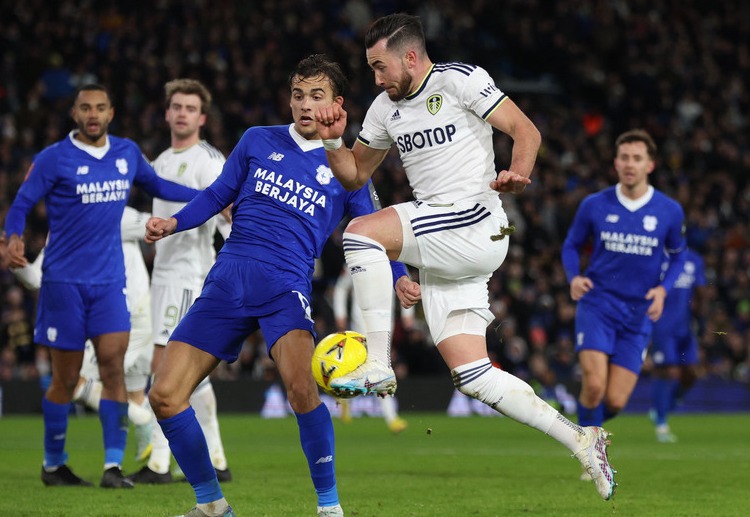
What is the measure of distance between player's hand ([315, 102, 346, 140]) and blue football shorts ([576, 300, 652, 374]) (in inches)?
178

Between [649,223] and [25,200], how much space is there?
4.99 metres

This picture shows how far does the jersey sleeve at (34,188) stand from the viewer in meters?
8.62

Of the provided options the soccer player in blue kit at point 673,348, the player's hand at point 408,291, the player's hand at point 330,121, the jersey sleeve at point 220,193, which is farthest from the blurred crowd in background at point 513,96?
the player's hand at point 330,121

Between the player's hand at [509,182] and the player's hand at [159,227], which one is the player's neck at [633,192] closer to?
the player's hand at [509,182]

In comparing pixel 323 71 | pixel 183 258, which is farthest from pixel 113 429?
pixel 323 71

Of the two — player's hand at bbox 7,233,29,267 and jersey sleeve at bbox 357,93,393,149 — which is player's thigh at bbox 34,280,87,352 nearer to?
player's hand at bbox 7,233,29,267

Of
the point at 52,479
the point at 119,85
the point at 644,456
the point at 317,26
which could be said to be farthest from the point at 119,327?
the point at 317,26

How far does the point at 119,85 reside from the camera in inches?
841

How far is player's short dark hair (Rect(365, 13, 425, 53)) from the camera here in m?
6.34

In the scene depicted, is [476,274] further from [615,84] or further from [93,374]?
[615,84]

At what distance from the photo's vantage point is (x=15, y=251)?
8.33 metres

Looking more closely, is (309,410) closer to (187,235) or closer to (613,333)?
(187,235)

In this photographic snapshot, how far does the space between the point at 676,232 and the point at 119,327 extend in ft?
15.2

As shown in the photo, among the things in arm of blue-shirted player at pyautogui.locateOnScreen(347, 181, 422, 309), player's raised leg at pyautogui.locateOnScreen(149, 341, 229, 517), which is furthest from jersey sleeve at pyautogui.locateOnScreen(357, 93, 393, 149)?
player's raised leg at pyautogui.locateOnScreen(149, 341, 229, 517)
